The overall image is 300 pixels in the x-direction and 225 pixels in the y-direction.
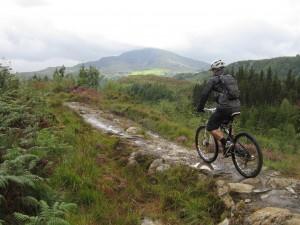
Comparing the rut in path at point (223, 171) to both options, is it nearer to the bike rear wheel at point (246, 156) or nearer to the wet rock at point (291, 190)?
the wet rock at point (291, 190)

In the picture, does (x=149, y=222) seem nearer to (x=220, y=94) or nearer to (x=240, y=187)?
(x=240, y=187)

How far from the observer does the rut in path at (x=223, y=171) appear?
8.10 meters

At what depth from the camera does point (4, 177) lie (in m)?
6.40

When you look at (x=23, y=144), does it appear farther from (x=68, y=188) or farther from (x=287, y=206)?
(x=287, y=206)

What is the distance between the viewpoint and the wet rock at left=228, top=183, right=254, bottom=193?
8.48m

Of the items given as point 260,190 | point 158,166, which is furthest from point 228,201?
point 158,166

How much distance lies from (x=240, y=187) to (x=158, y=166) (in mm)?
2789

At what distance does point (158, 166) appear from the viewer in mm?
10766

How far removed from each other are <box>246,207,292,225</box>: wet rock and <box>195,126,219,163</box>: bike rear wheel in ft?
11.7

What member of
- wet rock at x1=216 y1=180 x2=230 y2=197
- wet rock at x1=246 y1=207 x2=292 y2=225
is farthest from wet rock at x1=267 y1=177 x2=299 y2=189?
wet rock at x1=246 y1=207 x2=292 y2=225

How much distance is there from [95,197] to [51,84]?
22780 millimetres

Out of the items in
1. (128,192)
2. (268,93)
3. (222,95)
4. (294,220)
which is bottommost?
(268,93)

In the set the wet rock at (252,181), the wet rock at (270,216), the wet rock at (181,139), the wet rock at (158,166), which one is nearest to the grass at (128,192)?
the wet rock at (158,166)

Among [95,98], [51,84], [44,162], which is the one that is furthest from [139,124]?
[51,84]
